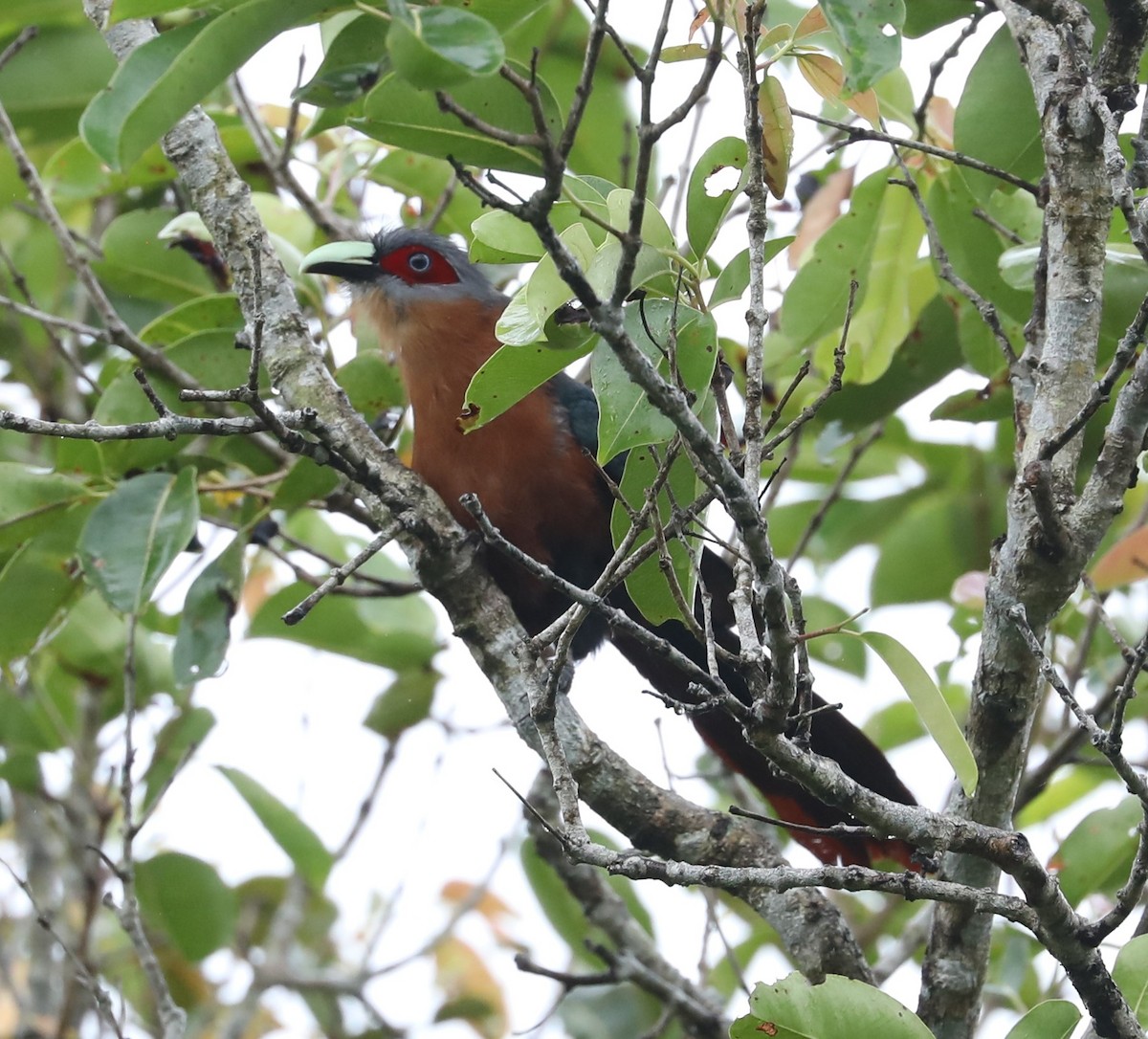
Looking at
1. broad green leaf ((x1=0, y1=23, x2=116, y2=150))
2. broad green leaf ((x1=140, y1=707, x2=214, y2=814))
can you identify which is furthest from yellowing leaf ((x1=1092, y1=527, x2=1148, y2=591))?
broad green leaf ((x1=0, y1=23, x2=116, y2=150))

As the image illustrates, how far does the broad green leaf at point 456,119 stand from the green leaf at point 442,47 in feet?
1.08

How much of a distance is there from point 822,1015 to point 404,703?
2.31 meters

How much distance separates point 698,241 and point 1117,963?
4.28 ft

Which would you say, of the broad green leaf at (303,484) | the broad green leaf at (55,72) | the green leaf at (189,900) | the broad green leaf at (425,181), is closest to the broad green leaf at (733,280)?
the broad green leaf at (303,484)

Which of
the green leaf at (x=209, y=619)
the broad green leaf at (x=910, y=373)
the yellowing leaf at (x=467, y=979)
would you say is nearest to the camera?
the green leaf at (x=209, y=619)

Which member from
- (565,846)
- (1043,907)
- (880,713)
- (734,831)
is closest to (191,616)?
(734,831)

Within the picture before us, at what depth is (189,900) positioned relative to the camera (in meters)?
3.93

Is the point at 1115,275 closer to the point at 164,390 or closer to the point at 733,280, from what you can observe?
the point at 733,280

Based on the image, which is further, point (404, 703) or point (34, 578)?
point (404, 703)

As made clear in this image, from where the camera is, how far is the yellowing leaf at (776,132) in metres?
2.08

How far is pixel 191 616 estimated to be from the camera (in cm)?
312

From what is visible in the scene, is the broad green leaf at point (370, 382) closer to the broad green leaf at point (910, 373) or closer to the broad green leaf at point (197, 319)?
the broad green leaf at point (197, 319)

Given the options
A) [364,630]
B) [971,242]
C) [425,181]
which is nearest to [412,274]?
[425,181]

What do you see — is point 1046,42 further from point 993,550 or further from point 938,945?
point 938,945
